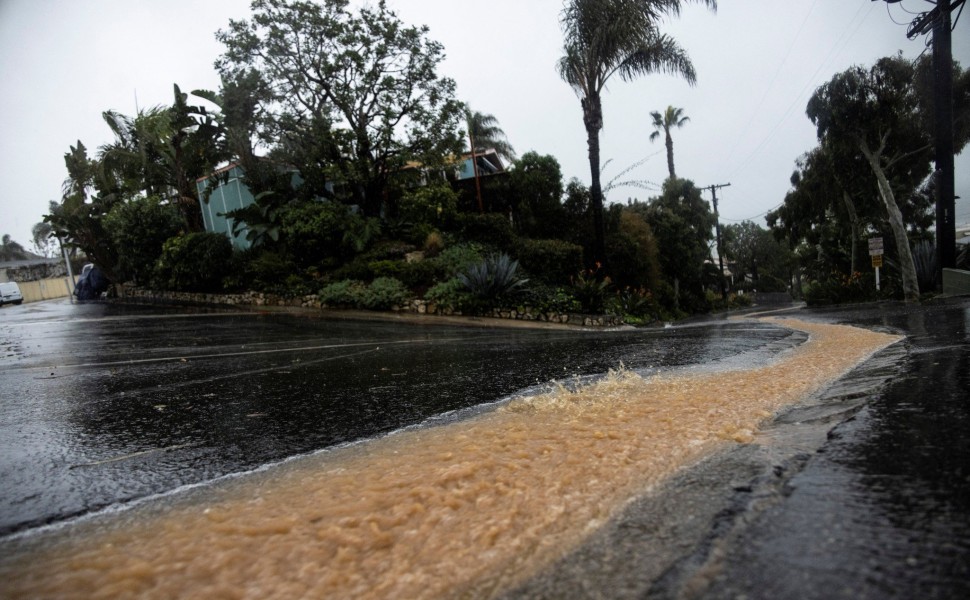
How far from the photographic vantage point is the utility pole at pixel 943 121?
12845 millimetres

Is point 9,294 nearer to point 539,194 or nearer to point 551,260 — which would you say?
point 539,194

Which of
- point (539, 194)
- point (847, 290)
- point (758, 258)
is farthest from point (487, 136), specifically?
point (758, 258)

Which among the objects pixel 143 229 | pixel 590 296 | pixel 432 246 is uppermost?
pixel 143 229

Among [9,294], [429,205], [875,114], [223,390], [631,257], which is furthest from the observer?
[9,294]

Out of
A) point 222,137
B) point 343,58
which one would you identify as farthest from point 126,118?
point 343,58

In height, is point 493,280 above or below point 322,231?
below

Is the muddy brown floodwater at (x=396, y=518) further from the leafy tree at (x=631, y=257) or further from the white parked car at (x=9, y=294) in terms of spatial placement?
the white parked car at (x=9, y=294)

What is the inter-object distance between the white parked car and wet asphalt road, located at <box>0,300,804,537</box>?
963 inches

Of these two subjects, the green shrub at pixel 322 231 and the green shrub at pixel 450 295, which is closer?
the green shrub at pixel 450 295

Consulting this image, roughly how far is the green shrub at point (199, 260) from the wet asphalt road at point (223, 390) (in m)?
6.91

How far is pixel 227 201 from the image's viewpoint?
19.2 meters

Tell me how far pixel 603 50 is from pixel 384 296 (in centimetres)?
937

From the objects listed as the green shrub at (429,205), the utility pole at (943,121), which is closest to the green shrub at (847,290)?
the utility pole at (943,121)

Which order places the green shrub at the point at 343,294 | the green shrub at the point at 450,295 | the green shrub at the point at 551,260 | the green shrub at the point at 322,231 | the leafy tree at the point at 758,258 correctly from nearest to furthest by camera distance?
the green shrub at the point at 450,295 < the green shrub at the point at 343,294 < the green shrub at the point at 551,260 < the green shrub at the point at 322,231 < the leafy tree at the point at 758,258
